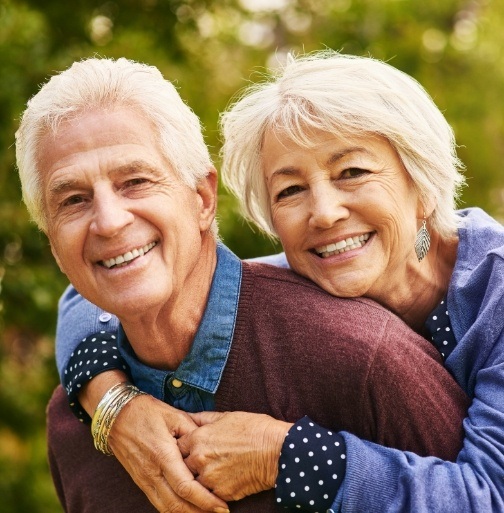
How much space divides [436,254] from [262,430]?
35.3 inches

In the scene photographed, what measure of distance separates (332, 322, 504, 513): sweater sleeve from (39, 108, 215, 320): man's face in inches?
25.9

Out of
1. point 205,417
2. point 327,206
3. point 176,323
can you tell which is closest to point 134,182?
point 176,323

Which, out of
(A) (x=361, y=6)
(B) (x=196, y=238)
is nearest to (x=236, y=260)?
(B) (x=196, y=238)

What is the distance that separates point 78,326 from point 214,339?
2.41ft

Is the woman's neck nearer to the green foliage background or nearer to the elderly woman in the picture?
the elderly woman

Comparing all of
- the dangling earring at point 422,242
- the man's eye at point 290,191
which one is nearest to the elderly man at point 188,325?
the man's eye at point 290,191

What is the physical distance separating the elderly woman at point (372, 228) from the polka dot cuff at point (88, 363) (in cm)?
43

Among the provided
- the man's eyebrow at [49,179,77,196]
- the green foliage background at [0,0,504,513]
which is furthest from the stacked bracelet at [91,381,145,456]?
the green foliage background at [0,0,504,513]

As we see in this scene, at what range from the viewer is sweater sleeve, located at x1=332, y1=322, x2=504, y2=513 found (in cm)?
206

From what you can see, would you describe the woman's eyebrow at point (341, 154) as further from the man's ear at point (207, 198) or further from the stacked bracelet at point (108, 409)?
the stacked bracelet at point (108, 409)

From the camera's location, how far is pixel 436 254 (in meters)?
2.75

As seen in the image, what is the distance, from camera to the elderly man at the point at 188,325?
223cm

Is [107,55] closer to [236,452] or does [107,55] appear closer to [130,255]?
[130,255]

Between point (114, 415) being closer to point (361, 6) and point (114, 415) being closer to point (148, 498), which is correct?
point (148, 498)
